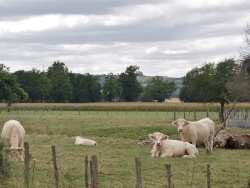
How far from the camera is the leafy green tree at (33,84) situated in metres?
146

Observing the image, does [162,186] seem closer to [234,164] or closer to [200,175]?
[200,175]

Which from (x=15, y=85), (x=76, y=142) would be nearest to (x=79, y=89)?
(x=15, y=85)

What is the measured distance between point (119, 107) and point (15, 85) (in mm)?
39483

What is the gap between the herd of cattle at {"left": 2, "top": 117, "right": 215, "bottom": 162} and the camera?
21.5 meters

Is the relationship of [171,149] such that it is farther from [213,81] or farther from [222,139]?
[213,81]

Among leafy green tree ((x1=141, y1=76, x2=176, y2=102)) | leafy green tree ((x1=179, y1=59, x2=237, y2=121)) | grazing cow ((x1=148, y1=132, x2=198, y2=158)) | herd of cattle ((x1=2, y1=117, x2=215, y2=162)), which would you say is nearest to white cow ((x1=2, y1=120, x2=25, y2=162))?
herd of cattle ((x1=2, y1=117, x2=215, y2=162))

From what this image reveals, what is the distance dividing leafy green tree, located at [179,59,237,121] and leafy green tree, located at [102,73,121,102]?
291ft

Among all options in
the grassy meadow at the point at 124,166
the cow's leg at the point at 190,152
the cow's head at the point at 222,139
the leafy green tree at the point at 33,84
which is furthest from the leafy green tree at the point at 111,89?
the cow's leg at the point at 190,152

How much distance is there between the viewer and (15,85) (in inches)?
2498

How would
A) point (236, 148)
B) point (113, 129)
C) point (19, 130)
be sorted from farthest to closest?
point (113, 129) < point (236, 148) < point (19, 130)

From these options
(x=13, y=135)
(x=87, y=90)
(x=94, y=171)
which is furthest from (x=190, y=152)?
(x=87, y=90)

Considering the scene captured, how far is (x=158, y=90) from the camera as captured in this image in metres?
152

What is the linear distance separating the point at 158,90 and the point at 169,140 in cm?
12868

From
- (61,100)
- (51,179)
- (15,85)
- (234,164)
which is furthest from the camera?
(61,100)
